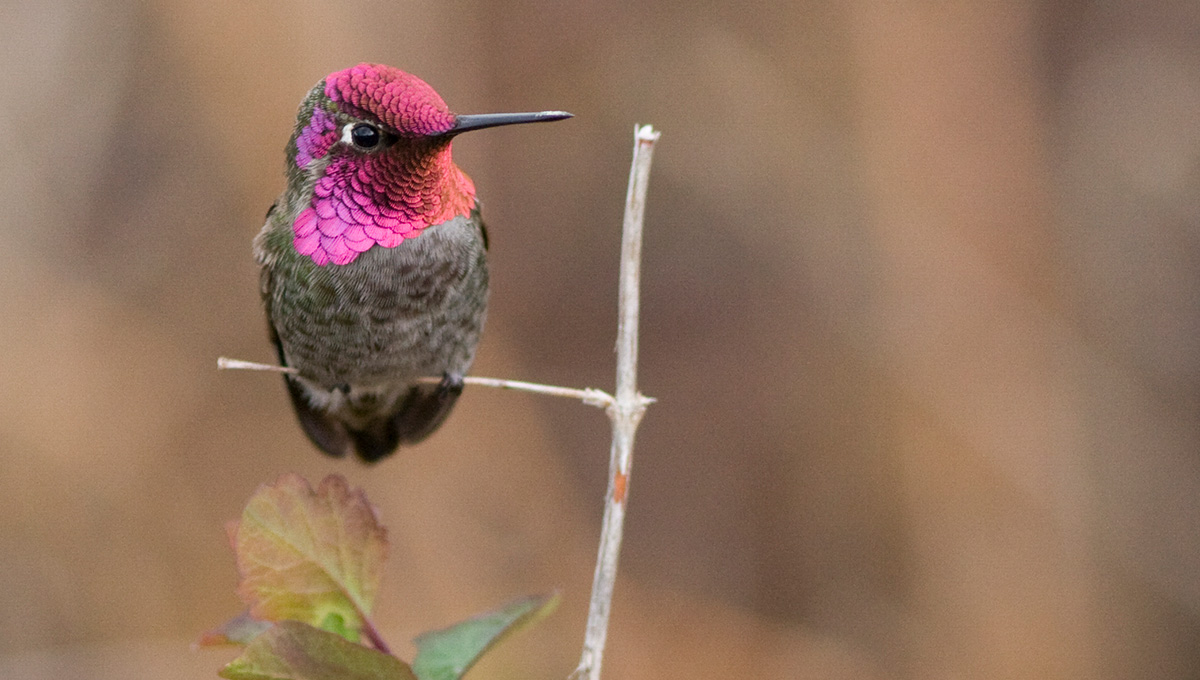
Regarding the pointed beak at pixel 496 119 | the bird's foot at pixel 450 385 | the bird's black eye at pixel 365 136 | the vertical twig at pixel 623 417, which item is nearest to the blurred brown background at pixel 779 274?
the bird's foot at pixel 450 385

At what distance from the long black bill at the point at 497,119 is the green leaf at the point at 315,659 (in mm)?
787

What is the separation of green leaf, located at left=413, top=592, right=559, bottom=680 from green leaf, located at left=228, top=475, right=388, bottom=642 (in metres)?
0.10

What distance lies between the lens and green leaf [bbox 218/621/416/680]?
1.09 metres

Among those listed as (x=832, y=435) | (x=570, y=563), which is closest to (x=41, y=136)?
(x=570, y=563)

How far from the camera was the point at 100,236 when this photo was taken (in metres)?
4.14

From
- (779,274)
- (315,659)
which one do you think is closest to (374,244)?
(315,659)

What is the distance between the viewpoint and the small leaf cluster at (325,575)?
1263 mm

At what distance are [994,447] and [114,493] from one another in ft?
11.5

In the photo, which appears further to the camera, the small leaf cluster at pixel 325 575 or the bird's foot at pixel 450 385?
the bird's foot at pixel 450 385

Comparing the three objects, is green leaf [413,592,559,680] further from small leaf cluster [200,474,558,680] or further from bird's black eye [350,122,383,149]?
bird's black eye [350,122,383,149]

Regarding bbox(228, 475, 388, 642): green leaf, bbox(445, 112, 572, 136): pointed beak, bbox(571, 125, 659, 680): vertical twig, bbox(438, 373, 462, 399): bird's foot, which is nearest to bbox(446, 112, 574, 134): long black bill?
bbox(445, 112, 572, 136): pointed beak

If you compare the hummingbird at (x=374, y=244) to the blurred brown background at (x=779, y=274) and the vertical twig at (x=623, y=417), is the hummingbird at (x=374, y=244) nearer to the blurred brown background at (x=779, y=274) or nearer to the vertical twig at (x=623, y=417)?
the vertical twig at (x=623, y=417)

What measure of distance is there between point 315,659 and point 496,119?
0.87 m

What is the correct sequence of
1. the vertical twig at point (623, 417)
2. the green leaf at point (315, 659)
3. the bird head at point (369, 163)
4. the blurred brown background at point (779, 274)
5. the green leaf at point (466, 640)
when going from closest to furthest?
the green leaf at point (315, 659)
the green leaf at point (466, 640)
the vertical twig at point (623, 417)
the bird head at point (369, 163)
the blurred brown background at point (779, 274)
